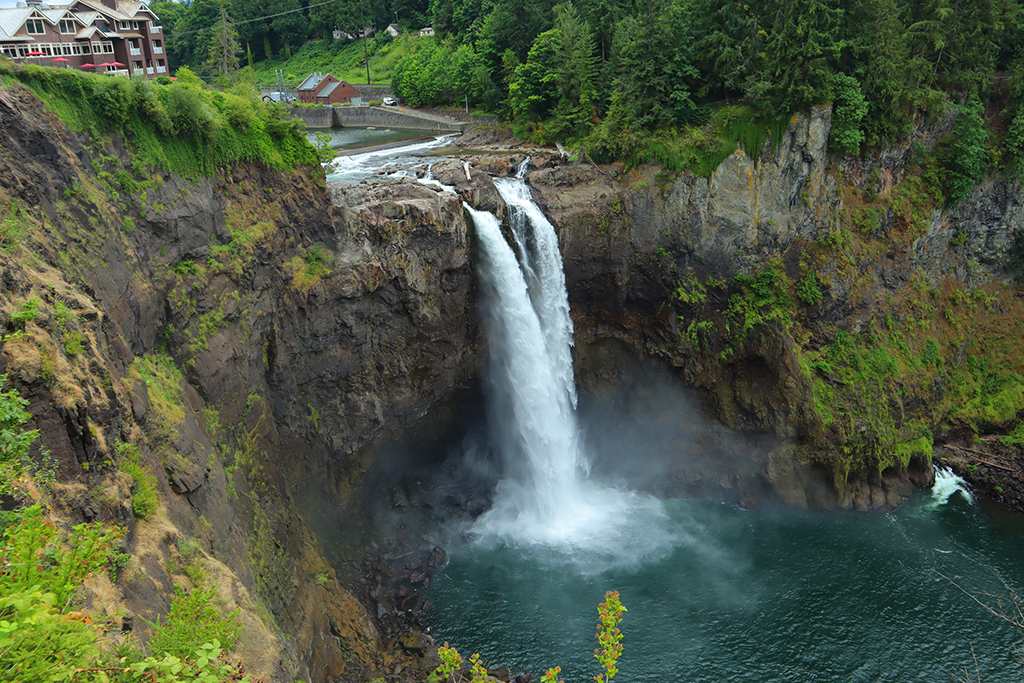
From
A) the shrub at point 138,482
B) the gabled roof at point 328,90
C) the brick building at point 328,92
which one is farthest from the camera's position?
the gabled roof at point 328,90

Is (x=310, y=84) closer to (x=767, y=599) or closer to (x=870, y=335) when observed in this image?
(x=870, y=335)

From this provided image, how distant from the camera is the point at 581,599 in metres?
24.7

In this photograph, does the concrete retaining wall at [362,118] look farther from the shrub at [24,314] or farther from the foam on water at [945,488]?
the shrub at [24,314]

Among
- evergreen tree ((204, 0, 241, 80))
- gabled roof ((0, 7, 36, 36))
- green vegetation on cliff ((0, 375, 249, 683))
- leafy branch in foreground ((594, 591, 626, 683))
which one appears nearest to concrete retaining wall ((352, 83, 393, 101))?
evergreen tree ((204, 0, 241, 80))

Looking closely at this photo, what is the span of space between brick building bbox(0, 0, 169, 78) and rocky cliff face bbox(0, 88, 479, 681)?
6.72 metres

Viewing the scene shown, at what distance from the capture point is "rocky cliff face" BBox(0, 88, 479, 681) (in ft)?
42.0

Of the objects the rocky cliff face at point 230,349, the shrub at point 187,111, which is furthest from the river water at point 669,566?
the shrub at point 187,111

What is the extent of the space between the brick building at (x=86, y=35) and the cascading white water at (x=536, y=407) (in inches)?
591

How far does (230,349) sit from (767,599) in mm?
20379

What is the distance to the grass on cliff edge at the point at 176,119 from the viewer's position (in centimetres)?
1775

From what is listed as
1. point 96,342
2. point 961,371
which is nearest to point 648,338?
point 961,371

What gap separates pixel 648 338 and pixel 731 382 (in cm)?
431

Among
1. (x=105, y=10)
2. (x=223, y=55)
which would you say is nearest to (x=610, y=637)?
(x=223, y=55)

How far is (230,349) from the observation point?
68.8 feet
